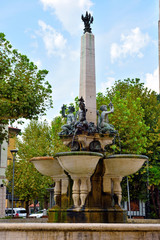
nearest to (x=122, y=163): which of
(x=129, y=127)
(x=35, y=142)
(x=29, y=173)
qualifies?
(x=129, y=127)

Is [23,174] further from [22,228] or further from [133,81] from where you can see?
[22,228]

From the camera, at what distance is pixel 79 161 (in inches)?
364

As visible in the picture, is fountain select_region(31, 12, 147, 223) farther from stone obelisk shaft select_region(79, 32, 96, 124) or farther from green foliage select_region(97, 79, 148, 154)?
green foliage select_region(97, 79, 148, 154)

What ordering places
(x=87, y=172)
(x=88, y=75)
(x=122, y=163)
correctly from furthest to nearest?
(x=88, y=75) < (x=122, y=163) < (x=87, y=172)

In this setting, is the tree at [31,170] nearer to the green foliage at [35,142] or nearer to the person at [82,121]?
the green foliage at [35,142]

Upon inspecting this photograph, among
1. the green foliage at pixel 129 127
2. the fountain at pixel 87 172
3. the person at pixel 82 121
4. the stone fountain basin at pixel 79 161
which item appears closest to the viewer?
the stone fountain basin at pixel 79 161

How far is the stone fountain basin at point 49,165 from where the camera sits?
10.8m

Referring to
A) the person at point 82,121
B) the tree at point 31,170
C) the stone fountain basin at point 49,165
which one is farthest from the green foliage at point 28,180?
the person at point 82,121

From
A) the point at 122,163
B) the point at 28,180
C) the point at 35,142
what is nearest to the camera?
the point at 122,163

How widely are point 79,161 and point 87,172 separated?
0.54 m

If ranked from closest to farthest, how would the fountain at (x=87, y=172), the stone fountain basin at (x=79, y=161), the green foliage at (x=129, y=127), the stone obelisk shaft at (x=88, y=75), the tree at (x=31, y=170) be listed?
the stone fountain basin at (x=79, y=161)
the fountain at (x=87, y=172)
the stone obelisk shaft at (x=88, y=75)
the green foliage at (x=129, y=127)
the tree at (x=31, y=170)

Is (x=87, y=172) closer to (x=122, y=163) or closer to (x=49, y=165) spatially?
(x=122, y=163)

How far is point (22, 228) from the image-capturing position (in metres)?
6.14

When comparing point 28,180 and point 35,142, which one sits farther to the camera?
point 35,142
